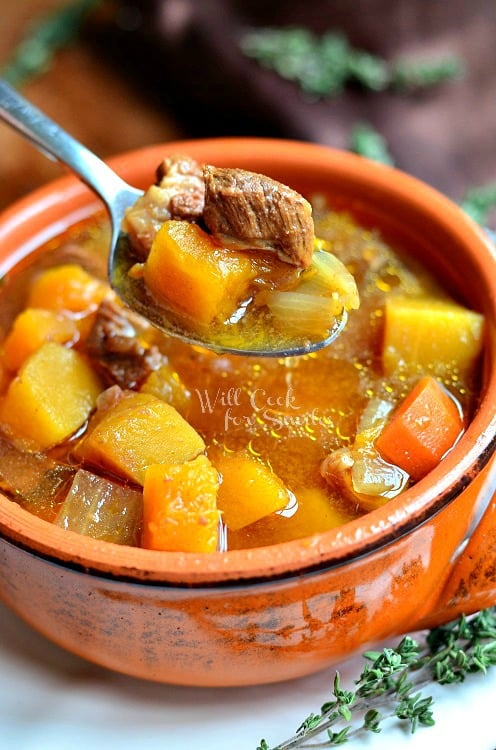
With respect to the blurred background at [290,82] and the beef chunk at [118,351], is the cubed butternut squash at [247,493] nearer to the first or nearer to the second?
the beef chunk at [118,351]

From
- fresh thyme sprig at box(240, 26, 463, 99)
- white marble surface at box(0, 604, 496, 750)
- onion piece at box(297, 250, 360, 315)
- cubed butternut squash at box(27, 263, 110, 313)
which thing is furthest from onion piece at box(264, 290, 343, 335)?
fresh thyme sprig at box(240, 26, 463, 99)

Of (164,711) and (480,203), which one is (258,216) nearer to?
(164,711)

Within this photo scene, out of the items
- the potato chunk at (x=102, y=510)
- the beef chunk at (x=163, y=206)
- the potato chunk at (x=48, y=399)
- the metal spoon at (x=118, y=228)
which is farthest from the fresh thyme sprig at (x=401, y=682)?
the beef chunk at (x=163, y=206)

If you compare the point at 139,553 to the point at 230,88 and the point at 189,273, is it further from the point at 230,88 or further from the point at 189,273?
the point at 230,88

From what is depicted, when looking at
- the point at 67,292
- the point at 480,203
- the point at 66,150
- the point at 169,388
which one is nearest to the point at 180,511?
the point at 169,388

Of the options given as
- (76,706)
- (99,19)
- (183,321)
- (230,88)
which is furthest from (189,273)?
(99,19)

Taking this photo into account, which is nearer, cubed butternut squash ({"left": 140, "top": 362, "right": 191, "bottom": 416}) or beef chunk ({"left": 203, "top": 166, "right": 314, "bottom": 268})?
beef chunk ({"left": 203, "top": 166, "right": 314, "bottom": 268})

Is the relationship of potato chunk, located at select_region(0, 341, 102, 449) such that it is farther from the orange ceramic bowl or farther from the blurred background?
the blurred background
